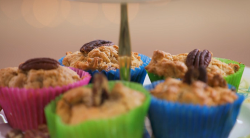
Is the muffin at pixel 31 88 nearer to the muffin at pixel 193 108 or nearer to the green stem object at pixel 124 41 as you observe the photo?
the green stem object at pixel 124 41

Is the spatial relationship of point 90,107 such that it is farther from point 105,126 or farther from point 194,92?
point 194,92

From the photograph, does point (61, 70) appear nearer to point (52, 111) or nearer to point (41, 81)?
point (41, 81)

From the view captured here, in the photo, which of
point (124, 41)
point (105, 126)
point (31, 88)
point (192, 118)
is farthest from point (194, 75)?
point (31, 88)

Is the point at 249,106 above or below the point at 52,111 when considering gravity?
below

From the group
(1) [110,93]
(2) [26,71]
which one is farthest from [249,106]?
(2) [26,71]

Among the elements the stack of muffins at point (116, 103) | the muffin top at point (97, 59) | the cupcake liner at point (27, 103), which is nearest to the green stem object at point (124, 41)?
the stack of muffins at point (116, 103)

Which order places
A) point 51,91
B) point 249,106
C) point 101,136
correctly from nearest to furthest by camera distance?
1. point 101,136
2. point 51,91
3. point 249,106

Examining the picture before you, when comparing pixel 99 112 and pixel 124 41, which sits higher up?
pixel 124 41
